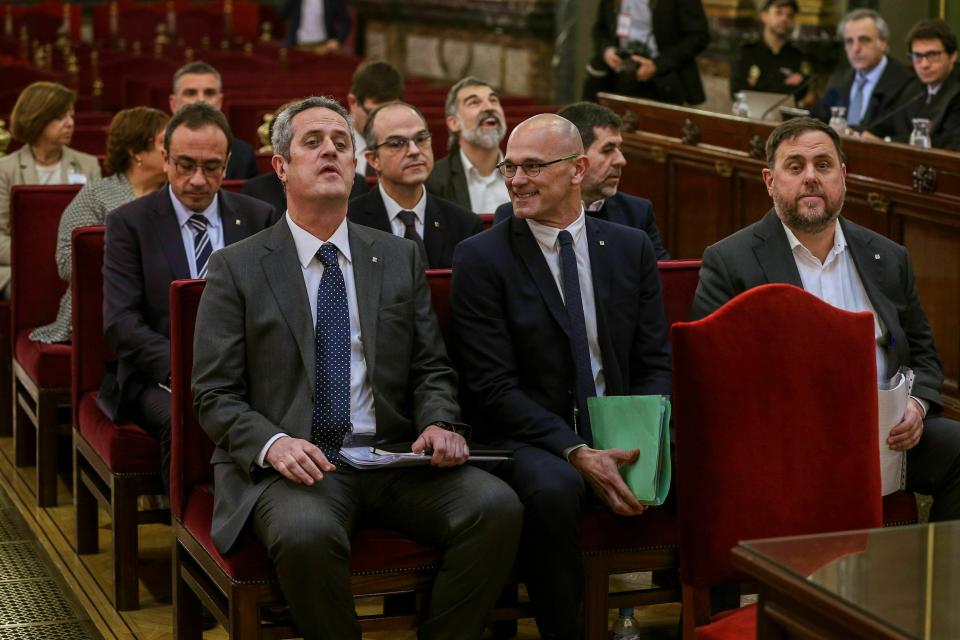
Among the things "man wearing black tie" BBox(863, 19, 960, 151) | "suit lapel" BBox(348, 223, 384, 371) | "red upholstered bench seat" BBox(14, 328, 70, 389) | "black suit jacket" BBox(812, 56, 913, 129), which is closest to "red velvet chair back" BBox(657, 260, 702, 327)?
"suit lapel" BBox(348, 223, 384, 371)

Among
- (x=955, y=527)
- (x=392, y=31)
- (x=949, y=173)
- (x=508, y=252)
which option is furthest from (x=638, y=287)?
(x=392, y=31)

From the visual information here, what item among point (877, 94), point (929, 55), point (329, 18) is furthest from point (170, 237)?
point (329, 18)

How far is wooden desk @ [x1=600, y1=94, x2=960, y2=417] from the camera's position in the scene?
5.12 meters

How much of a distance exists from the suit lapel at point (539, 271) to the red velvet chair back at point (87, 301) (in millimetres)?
1275

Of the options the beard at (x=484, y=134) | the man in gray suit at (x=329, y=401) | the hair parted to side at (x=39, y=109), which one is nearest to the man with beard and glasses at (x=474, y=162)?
the beard at (x=484, y=134)

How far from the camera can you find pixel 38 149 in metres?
5.26

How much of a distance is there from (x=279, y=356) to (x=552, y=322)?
65cm

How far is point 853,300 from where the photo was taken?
357 cm

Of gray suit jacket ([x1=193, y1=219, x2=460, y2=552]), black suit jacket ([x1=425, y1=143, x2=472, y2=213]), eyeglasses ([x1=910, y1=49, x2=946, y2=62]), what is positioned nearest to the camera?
gray suit jacket ([x1=193, y1=219, x2=460, y2=552])

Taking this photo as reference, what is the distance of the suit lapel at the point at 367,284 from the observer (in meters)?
3.20

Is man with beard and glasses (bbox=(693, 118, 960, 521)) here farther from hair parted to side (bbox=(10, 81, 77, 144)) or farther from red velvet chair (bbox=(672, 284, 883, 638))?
hair parted to side (bbox=(10, 81, 77, 144))

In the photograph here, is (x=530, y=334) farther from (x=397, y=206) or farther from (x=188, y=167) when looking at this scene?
(x=188, y=167)

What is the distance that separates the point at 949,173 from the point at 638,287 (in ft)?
6.71

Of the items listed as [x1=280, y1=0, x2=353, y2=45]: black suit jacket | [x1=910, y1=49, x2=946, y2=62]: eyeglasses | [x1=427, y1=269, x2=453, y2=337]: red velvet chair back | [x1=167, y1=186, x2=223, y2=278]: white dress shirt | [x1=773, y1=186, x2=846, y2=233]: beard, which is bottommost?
[x1=427, y1=269, x2=453, y2=337]: red velvet chair back
